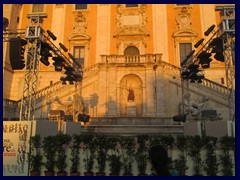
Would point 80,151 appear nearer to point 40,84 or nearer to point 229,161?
point 229,161

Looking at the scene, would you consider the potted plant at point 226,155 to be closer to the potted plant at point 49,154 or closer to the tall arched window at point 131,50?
the potted plant at point 49,154

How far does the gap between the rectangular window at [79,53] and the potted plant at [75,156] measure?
15.7m

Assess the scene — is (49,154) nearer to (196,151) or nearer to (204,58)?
(196,151)

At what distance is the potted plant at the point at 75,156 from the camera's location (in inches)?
283

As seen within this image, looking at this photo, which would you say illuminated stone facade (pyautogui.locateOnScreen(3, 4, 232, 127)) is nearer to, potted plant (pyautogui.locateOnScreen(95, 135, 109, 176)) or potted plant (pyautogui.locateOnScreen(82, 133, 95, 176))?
potted plant (pyautogui.locateOnScreen(82, 133, 95, 176))

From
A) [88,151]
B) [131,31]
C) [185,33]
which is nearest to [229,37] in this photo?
[88,151]

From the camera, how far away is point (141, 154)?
7129 mm

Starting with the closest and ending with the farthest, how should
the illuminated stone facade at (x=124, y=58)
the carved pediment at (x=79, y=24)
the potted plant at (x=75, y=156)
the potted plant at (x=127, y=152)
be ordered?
Answer: the potted plant at (x=127, y=152) < the potted plant at (x=75, y=156) < the illuminated stone facade at (x=124, y=58) < the carved pediment at (x=79, y=24)

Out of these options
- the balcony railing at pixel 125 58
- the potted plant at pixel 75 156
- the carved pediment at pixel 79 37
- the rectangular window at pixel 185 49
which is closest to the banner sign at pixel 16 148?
the potted plant at pixel 75 156

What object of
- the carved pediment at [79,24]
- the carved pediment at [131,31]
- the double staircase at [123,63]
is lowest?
the double staircase at [123,63]

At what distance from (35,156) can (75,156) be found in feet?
4.22

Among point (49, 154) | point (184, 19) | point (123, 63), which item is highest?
point (184, 19)

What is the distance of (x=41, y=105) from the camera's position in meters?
16.9

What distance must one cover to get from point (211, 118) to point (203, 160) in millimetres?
7188
